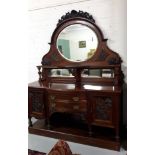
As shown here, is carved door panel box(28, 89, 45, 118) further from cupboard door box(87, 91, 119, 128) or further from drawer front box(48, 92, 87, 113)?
cupboard door box(87, 91, 119, 128)

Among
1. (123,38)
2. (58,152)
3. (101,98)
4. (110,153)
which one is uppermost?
(123,38)

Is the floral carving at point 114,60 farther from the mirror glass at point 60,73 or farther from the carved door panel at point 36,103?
the carved door panel at point 36,103

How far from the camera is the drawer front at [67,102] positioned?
261cm

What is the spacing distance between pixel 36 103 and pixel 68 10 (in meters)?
1.64

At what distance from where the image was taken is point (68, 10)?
304 centimetres

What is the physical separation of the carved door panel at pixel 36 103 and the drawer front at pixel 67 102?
16cm

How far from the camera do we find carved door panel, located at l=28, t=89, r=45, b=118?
9.50 feet

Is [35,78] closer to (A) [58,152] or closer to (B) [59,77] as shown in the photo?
(B) [59,77]

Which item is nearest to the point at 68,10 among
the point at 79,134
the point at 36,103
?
the point at 36,103

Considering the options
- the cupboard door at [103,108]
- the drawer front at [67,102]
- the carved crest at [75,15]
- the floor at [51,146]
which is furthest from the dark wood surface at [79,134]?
the carved crest at [75,15]

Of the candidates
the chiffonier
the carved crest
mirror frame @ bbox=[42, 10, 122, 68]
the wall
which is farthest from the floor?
the carved crest
